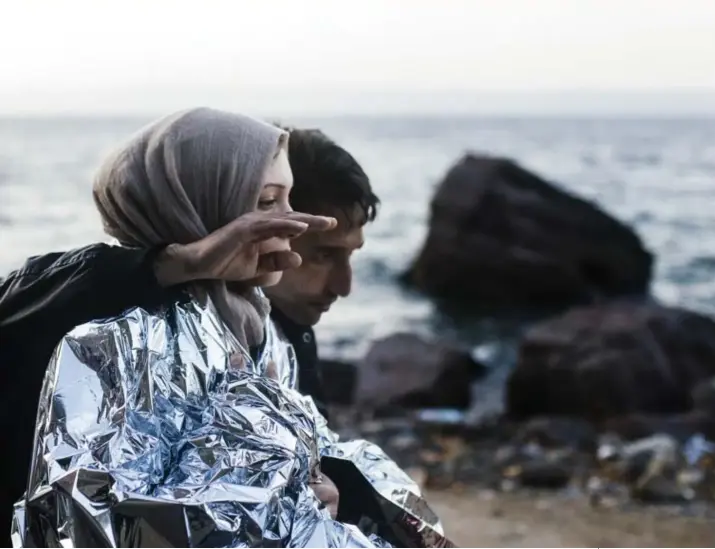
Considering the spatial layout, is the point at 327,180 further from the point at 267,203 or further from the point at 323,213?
the point at 267,203

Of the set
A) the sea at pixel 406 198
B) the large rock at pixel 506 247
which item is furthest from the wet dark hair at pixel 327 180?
the large rock at pixel 506 247

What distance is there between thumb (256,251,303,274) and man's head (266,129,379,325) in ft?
1.38

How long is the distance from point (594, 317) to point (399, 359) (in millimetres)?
1383

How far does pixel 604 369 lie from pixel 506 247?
3.55 metres

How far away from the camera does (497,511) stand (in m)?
4.77

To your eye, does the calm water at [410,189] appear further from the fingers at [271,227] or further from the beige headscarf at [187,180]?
the fingers at [271,227]

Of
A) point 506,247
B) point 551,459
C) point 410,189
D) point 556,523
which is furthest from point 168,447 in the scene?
point 410,189

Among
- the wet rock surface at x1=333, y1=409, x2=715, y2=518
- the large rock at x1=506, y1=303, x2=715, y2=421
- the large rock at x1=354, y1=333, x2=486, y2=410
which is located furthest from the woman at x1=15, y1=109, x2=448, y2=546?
the large rock at x1=354, y1=333, x2=486, y2=410

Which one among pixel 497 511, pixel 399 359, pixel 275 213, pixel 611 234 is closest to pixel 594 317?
pixel 399 359

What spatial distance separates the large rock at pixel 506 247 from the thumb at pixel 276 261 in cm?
861

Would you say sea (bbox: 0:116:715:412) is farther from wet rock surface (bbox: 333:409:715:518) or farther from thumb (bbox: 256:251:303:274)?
wet rock surface (bbox: 333:409:715:518)

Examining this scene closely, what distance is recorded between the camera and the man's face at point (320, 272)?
2.17 metres

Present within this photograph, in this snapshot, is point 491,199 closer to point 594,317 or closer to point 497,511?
point 594,317

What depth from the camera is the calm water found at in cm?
632
